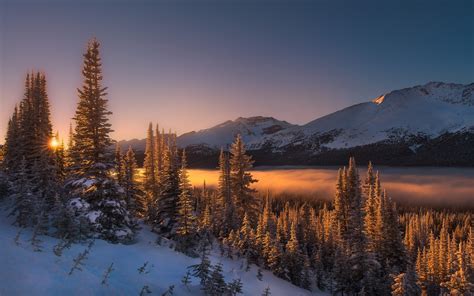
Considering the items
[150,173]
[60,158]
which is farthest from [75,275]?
[150,173]

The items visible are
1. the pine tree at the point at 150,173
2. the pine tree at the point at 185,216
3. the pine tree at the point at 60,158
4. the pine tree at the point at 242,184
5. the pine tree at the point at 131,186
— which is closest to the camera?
the pine tree at the point at 185,216

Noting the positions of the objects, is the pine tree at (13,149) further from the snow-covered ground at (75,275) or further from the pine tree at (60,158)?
the snow-covered ground at (75,275)

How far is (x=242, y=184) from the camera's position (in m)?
48.6

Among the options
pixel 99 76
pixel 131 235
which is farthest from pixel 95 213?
pixel 99 76

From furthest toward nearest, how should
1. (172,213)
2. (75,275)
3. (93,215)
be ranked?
(172,213)
(93,215)
(75,275)

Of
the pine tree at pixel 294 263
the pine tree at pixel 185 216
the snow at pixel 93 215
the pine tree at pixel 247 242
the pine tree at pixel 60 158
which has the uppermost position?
the pine tree at pixel 60 158

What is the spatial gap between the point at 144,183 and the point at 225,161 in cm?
1471

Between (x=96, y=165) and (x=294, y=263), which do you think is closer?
(x=96, y=165)

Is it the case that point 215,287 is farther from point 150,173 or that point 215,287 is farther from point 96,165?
point 150,173

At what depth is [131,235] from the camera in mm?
22797

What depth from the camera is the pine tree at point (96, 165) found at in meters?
22.8

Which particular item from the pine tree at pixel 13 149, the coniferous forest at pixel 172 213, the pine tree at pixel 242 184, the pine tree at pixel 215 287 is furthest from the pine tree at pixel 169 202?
the pine tree at pixel 215 287

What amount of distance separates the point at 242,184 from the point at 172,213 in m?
17.4

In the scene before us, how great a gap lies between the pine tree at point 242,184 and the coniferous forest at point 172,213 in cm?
13
